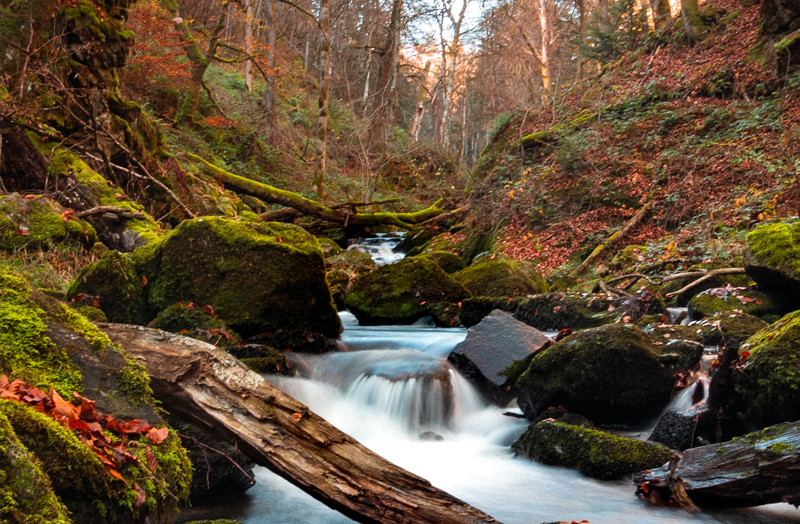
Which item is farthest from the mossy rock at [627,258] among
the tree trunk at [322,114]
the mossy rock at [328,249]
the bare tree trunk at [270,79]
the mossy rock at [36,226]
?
the bare tree trunk at [270,79]

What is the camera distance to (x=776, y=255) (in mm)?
6562

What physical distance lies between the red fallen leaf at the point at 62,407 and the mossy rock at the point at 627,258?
10.2 meters

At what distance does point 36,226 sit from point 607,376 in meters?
7.82

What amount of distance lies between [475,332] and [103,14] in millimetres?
9012

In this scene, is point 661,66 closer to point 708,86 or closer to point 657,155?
point 708,86

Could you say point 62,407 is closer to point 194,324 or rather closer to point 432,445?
point 194,324

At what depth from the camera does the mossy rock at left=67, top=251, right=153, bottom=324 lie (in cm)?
673

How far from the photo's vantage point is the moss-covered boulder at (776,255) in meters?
6.50

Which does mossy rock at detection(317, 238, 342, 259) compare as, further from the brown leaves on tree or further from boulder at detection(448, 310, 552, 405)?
the brown leaves on tree

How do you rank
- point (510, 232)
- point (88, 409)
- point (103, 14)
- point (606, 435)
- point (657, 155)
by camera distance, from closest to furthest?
point (88, 409), point (606, 435), point (103, 14), point (657, 155), point (510, 232)

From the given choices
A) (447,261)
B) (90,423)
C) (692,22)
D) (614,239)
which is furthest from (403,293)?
(692,22)

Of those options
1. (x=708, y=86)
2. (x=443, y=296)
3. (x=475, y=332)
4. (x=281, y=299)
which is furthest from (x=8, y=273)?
(x=708, y=86)

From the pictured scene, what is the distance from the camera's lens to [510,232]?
15086 millimetres

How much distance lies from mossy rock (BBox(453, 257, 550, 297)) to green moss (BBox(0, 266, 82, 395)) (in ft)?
28.8
